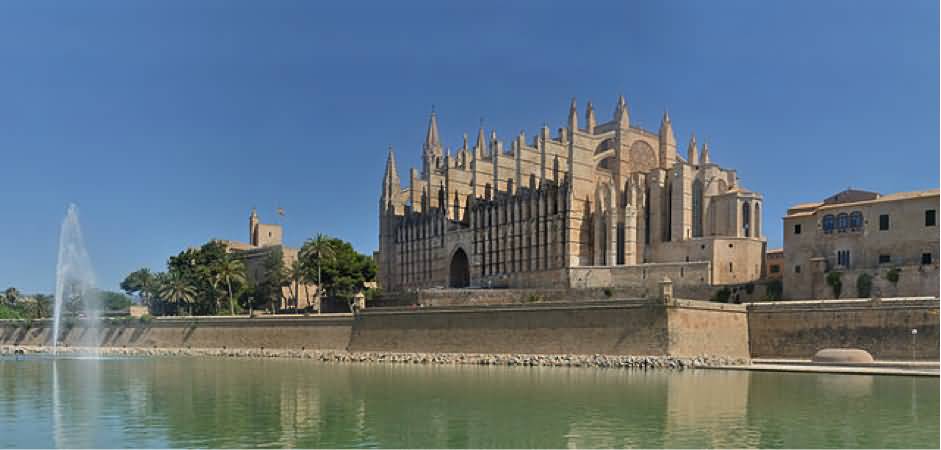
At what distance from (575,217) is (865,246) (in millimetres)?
20756

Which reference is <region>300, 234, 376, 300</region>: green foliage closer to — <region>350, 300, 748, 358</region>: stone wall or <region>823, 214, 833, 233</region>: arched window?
<region>350, 300, 748, 358</region>: stone wall

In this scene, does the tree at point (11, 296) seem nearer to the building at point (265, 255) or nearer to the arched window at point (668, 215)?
the building at point (265, 255)

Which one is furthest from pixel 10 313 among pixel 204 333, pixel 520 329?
pixel 520 329

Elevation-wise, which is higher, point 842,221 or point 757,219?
point 757,219

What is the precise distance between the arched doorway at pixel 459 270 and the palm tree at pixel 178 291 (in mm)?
18035

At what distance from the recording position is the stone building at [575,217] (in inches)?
2095

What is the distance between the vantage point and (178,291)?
6488 cm

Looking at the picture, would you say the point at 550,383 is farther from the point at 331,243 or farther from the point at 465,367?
the point at 331,243

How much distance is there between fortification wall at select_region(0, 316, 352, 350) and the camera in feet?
171

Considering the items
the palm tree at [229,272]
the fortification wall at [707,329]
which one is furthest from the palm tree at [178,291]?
the fortification wall at [707,329]

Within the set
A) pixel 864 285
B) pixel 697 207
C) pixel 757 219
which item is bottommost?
pixel 864 285

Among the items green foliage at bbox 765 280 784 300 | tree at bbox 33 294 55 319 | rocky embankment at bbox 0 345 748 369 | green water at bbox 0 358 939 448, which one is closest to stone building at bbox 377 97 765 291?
green foliage at bbox 765 280 784 300

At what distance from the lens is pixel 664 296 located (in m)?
39.8

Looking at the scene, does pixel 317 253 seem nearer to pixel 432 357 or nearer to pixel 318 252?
pixel 318 252
